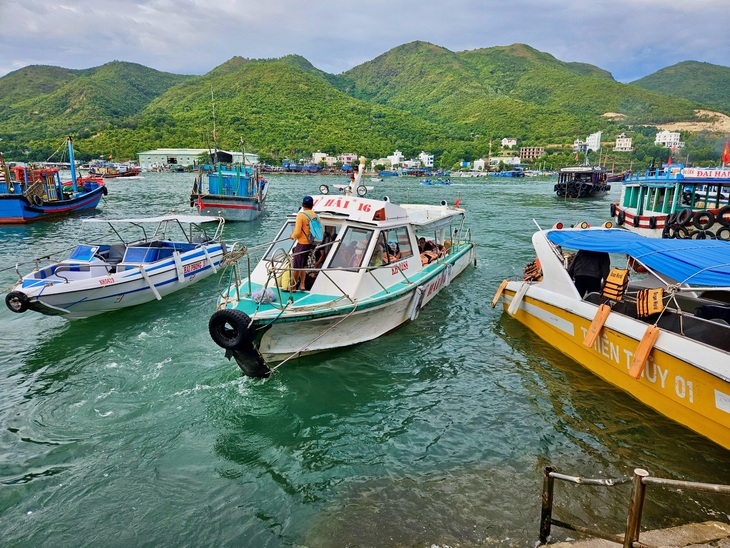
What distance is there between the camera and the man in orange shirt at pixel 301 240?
32.3 ft

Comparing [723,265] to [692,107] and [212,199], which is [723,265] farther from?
[692,107]

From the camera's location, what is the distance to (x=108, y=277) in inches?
471

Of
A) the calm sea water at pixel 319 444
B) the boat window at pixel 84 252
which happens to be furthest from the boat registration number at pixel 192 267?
the calm sea water at pixel 319 444

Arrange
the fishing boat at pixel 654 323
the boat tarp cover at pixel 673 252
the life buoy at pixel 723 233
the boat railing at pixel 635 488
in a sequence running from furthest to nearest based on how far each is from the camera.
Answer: the life buoy at pixel 723 233, the boat tarp cover at pixel 673 252, the fishing boat at pixel 654 323, the boat railing at pixel 635 488

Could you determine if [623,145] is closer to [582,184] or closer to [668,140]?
[668,140]

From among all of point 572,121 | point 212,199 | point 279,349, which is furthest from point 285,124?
point 279,349

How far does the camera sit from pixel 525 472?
6.27 metres

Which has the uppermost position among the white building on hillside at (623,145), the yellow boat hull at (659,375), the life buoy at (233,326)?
the white building on hillside at (623,145)

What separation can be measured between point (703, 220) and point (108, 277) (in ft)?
70.0

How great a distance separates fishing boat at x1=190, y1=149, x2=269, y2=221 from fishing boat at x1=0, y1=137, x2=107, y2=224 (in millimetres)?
9937

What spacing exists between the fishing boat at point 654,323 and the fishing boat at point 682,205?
33.2 ft

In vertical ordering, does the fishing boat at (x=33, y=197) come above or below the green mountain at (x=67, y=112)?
below

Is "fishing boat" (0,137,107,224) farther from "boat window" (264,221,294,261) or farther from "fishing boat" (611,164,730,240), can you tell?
"fishing boat" (611,164,730,240)

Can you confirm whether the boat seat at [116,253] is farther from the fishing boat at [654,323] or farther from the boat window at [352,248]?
the fishing boat at [654,323]
